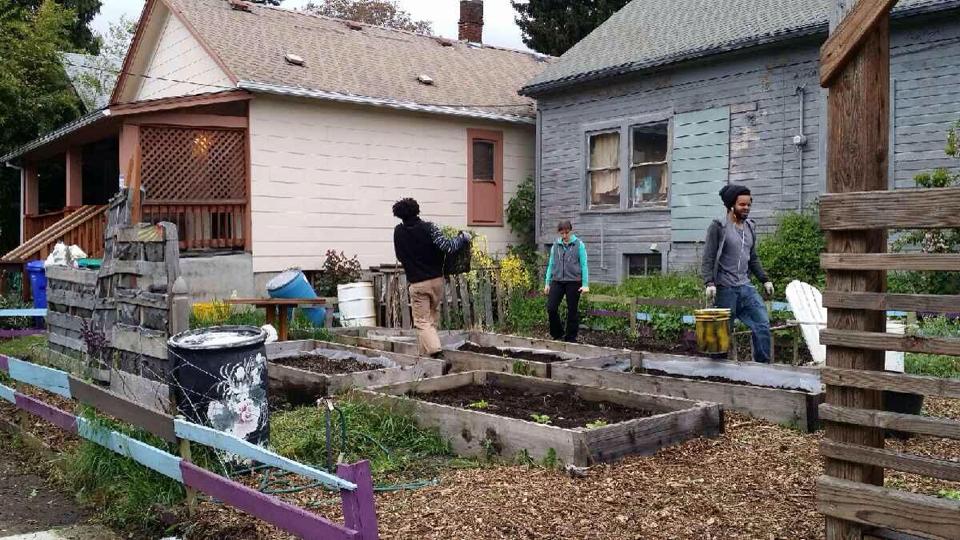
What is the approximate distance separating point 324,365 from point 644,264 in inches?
321

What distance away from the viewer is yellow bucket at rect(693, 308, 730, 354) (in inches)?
309

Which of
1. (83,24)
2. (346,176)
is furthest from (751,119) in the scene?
(83,24)

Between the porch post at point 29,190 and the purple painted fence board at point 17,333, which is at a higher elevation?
the porch post at point 29,190

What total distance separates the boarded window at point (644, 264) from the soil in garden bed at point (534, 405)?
8.39 meters

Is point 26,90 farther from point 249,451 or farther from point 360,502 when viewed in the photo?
point 360,502

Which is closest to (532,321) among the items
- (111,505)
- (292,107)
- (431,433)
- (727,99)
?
(727,99)

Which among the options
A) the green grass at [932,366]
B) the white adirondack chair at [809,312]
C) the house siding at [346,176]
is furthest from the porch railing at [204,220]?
the green grass at [932,366]

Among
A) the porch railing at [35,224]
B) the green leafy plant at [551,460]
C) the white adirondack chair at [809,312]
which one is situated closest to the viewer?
the green leafy plant at [551,460]

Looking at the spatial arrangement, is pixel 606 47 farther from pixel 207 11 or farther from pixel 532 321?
pixel 207 11

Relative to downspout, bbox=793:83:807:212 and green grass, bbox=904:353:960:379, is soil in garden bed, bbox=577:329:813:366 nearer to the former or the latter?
green grass, bbox=904:353:960:379

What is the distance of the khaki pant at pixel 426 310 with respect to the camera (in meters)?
9.30

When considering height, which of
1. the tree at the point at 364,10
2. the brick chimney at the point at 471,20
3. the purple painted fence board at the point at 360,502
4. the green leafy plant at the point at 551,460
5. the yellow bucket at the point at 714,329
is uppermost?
the tree at the point at 364,10

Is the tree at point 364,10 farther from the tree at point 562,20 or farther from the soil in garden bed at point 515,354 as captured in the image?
the soil in garden bed at point 515,354

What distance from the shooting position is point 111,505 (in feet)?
17.4
